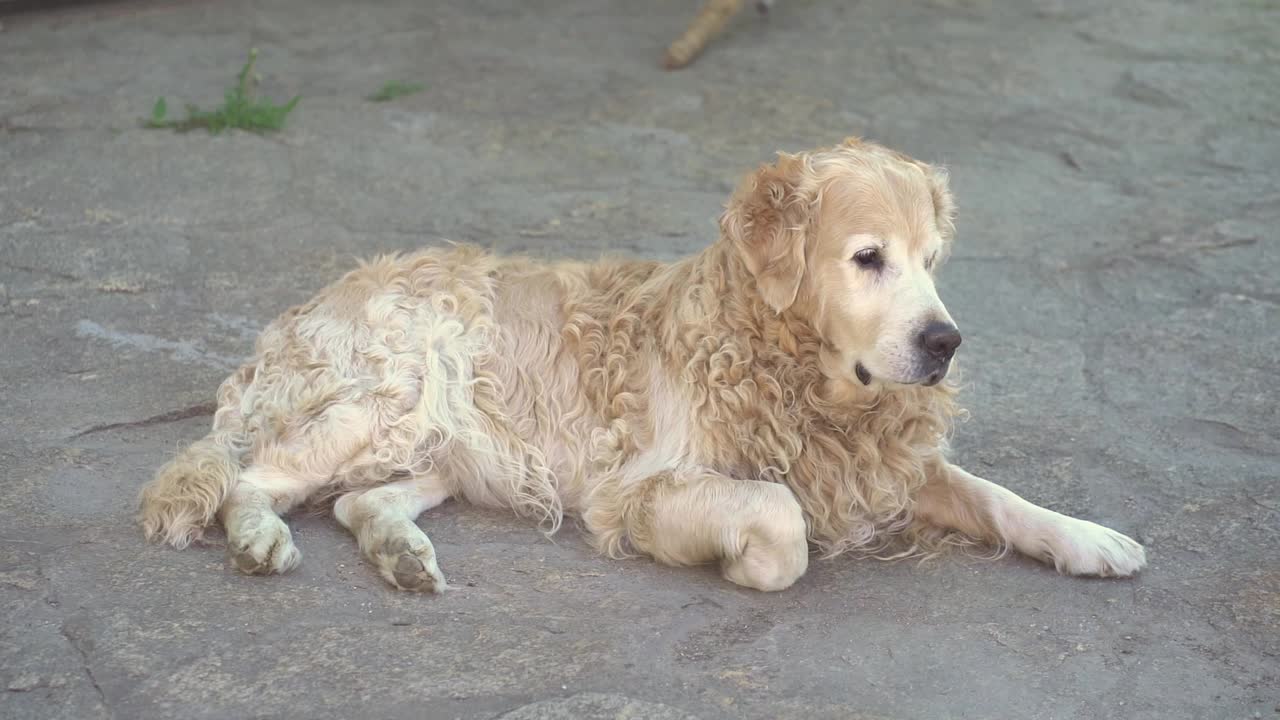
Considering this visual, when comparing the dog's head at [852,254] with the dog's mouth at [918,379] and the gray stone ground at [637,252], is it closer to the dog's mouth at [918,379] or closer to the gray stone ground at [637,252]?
the dog's mouth at [918,379]

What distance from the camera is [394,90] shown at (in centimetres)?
821

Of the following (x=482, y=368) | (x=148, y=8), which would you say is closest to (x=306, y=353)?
(x=482, y=368)

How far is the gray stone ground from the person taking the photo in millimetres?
3279

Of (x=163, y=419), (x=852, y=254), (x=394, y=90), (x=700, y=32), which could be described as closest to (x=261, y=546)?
(x=163, y=419)

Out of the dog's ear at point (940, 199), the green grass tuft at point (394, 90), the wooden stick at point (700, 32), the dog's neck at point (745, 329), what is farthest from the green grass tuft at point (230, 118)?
the dog's ear at point (940, 199)

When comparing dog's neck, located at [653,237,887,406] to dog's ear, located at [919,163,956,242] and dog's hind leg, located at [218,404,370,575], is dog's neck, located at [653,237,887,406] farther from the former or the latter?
dog's hind leg, located at [218,404,370,575]

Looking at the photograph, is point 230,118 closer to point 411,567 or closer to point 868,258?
point 411,567

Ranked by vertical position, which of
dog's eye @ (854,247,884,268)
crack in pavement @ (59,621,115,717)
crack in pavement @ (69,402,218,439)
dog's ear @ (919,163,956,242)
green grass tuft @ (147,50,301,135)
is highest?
dog's ear @ (919,163,956,242)

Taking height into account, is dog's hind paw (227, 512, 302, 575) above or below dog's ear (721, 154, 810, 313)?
below

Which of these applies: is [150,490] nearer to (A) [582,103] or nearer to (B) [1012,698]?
(B) [1012,698]

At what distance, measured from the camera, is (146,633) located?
3.26 m

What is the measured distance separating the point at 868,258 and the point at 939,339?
0.34m

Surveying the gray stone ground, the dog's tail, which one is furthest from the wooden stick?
the dog's tail

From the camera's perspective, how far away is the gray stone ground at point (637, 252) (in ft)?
10.8
